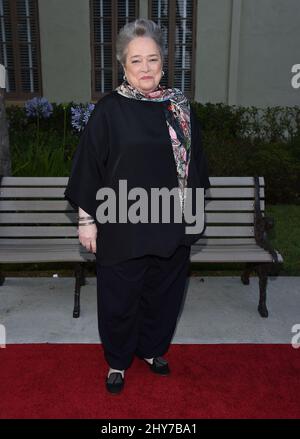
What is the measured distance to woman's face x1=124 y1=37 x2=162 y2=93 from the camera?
7.70 feet

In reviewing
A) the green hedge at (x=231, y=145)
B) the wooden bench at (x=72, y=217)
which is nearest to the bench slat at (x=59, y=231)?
the wooden bench at (x=72, y=217)

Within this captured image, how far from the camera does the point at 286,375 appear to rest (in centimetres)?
291

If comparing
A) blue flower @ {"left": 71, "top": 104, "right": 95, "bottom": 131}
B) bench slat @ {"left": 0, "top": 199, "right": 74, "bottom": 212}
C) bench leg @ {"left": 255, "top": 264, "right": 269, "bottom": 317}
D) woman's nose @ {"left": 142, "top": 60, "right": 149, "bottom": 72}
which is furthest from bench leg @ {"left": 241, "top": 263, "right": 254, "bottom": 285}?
blue flower @ {"left": 71, "top": 104, "right": 95, "bottom": 131}

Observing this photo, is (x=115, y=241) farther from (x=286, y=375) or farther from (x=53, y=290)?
(x=53, y=290)

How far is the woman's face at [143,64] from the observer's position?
235 centimetres

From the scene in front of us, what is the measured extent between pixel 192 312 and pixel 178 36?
25.9 feet

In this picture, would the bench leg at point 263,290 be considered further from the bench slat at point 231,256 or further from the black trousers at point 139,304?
the black trousers at point 139,304

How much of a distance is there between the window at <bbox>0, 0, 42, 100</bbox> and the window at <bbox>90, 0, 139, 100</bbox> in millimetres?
1226

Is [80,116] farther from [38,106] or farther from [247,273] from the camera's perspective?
[247,273]

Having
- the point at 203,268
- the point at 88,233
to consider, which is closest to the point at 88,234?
the point at 88,233

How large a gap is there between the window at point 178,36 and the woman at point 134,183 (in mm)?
7889

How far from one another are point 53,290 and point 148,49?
245 cm

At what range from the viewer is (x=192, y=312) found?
3.75 m

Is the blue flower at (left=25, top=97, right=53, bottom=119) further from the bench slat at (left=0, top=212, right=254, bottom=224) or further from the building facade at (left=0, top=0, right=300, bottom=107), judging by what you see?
the bench slat at (left=0, top=212, right=254, bottom=224)
